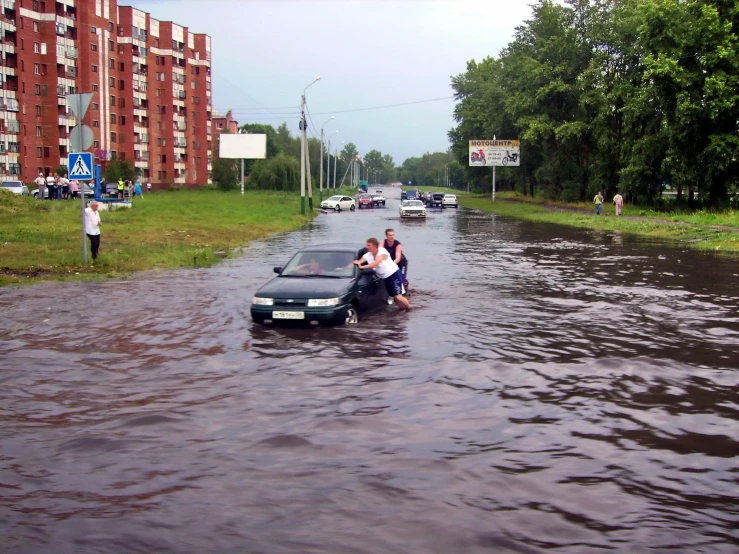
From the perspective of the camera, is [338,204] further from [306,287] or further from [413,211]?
[306,287]

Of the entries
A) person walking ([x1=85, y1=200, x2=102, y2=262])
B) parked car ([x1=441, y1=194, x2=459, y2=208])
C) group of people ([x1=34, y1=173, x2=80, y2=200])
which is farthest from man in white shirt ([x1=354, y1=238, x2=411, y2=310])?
parked car ([x1=441, y1=194, x2=459, y2=208])

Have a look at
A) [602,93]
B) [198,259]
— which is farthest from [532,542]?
[602,93]

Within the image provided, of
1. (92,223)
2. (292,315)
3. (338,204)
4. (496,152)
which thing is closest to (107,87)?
(338,204)

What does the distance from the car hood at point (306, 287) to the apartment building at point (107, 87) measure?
6502 cm

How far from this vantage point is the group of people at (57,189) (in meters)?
45.7

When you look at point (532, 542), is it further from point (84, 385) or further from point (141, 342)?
point (141, 342)

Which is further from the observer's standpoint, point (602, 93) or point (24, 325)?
point (602, 93)

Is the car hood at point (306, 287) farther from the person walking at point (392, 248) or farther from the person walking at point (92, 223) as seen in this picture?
the person walking at point (92, 223)

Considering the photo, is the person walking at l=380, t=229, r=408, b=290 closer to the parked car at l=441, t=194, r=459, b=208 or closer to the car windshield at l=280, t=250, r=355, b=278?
the car windshield at l=280, t=250, r=355, b=278

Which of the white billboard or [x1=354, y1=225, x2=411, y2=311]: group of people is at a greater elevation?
the white billboard

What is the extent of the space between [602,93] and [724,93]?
17117mm

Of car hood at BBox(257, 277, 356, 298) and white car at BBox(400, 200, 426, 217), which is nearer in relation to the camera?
car hood at BBox(257, 277, 356, 298)

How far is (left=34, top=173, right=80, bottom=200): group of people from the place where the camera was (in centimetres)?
4566

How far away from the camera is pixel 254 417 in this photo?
23.8 ft
